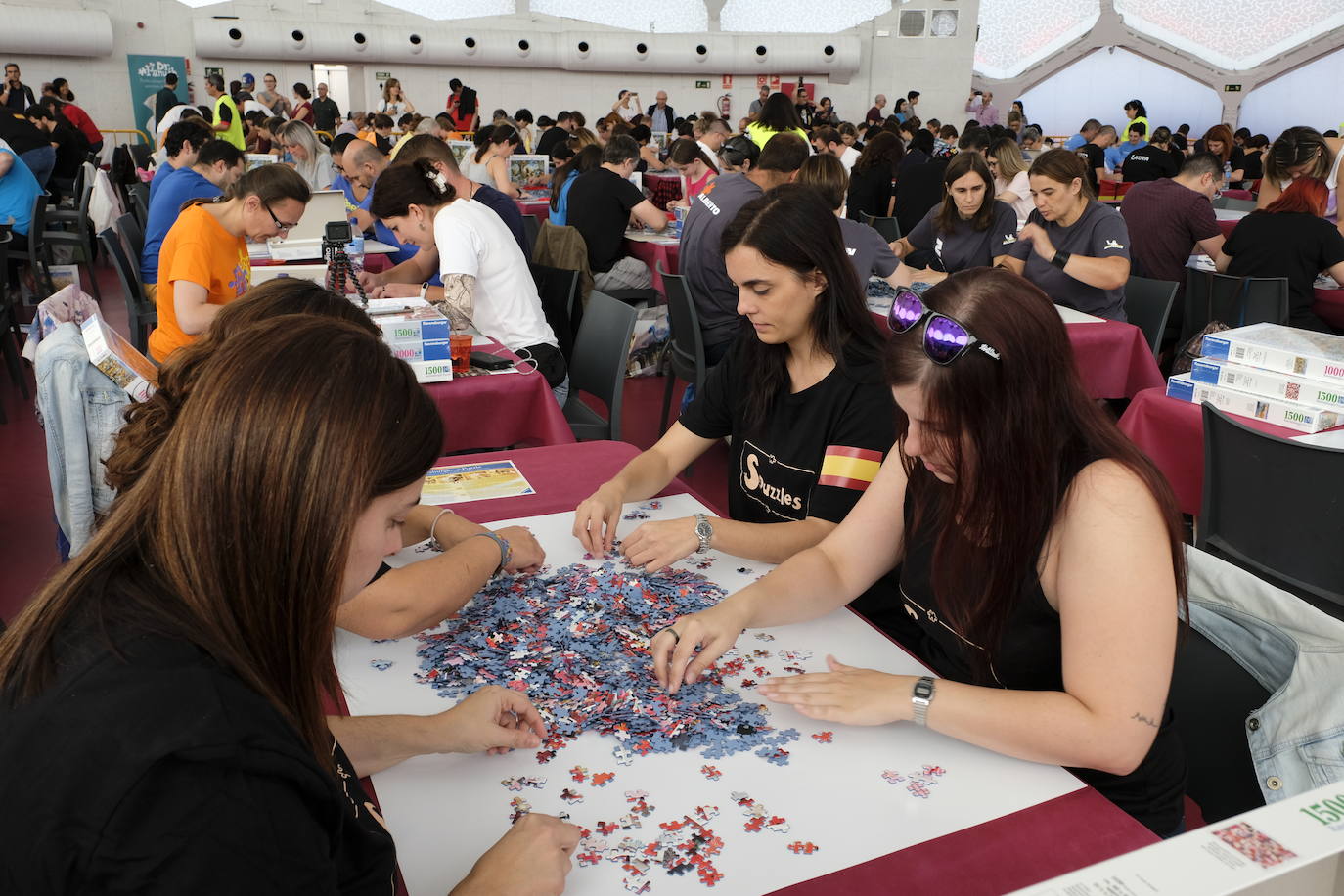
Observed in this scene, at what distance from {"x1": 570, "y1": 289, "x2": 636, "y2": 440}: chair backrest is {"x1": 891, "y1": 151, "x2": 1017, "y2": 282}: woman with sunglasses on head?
187 centimetres

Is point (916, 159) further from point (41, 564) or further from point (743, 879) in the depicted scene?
point (743, 879)

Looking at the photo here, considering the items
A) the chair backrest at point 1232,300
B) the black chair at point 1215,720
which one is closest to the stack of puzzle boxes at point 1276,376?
the black chair at point 1215,720

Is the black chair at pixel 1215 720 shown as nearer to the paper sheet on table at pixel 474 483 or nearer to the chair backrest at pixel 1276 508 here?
the chair backrest at pixel 1276 508

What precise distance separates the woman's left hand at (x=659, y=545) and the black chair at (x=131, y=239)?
14.8 feet

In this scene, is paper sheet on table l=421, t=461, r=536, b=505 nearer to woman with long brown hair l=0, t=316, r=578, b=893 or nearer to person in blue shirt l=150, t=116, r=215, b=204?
woman with long brown hair l=0, t=316, r=578, b=893

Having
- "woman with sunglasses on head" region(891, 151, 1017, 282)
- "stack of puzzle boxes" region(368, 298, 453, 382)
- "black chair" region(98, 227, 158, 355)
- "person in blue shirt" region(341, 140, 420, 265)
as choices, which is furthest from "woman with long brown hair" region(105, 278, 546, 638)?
"person in blue shirt" region(341, 140, 420, 265)

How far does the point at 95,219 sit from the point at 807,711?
26.9 feet

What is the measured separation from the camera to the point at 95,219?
7.77 meters

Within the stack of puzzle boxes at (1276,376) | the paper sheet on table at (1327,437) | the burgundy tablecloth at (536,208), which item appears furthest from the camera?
the burgundy tablecloth at (536,208)

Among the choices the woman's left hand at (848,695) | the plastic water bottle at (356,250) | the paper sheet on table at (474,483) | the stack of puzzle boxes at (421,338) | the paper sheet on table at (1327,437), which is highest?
the plastic water bottle at (356,250)

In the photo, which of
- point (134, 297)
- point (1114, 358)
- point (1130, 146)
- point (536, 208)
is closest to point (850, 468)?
point (1114, 358)

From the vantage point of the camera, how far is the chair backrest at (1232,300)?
475cm

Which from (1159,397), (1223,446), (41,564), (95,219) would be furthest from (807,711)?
(95,219)

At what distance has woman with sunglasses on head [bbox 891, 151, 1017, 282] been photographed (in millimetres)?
4852
